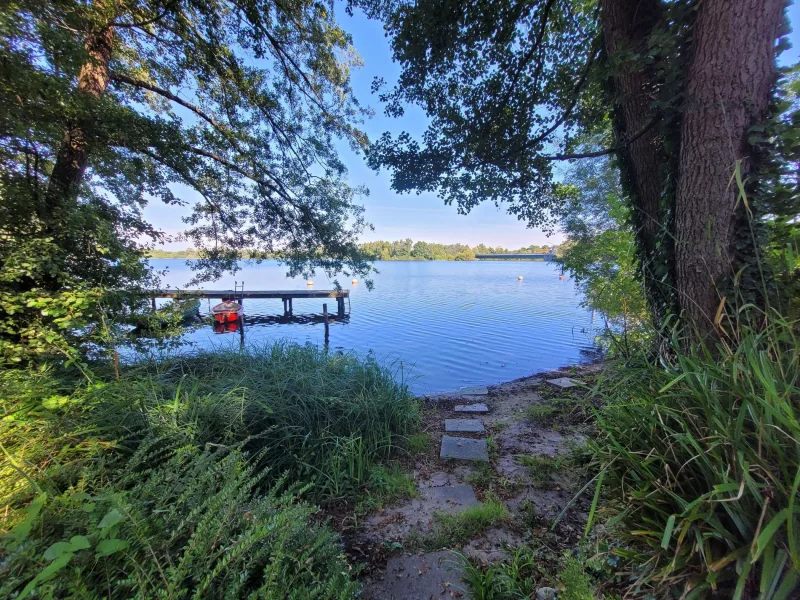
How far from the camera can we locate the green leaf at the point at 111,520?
0.92m

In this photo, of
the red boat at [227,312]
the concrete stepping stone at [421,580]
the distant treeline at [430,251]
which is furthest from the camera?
the distant treeline at [430,251]

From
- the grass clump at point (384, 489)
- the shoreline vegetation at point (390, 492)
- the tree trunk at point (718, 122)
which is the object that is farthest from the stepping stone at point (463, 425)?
the tree trunk at point (718, 122)

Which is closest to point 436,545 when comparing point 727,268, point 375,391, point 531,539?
point 531,539

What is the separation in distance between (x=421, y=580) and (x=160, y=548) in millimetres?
1275

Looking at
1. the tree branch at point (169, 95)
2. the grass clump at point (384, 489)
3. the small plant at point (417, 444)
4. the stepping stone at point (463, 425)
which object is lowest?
the stepping stone at point (463, 425)

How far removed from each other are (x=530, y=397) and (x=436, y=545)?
3421 millimetres

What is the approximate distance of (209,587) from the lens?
37.9 inches

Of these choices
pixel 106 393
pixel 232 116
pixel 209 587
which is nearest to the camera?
pixel 209 587

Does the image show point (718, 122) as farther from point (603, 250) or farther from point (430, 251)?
point (430, 251)

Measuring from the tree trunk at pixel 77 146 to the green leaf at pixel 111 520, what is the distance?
3.84 metres

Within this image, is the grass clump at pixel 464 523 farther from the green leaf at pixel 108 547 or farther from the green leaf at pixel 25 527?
the green leaf at pixel 25 527

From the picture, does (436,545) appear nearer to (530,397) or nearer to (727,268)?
(727,268)

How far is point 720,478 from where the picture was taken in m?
0.92

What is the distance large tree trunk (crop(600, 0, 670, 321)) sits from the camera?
201 cm
